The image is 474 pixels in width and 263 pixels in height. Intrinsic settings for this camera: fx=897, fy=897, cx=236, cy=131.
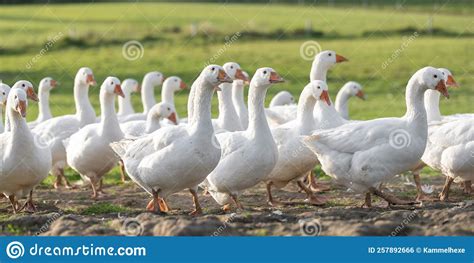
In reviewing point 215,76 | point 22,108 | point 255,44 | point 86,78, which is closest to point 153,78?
point 86,78

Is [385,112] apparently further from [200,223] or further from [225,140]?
[200,223]

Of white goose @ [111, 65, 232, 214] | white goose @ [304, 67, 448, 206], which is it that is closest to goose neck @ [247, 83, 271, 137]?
white goose @ [304, 67, 448, 206]

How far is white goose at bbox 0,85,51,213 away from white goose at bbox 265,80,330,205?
345 cm

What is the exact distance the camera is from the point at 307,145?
12.9 metres

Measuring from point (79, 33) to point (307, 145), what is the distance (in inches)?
1275

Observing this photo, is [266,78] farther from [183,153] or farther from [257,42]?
[257,42]

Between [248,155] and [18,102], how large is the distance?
3.27 meters

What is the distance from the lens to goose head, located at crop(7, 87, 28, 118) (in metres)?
12.4

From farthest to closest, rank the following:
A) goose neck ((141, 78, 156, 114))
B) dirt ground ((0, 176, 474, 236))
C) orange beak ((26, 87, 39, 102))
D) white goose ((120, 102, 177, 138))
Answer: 1. goose neck ((141, 78, 156, 114))
2. white goose ((120, 102, 177, 138))
3. orange beak ((26, 87, 39, 102))
4. dirt ground ((0, 176, 474, 236))

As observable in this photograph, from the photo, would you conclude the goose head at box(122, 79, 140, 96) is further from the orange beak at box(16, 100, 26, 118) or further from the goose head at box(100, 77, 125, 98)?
the orange beak at box(16, 100, 26, 118)

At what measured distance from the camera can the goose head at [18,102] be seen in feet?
40.7

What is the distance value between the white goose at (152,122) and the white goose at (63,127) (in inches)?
43.9

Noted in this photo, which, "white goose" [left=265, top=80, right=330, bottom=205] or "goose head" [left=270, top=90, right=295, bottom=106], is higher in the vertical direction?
"goose head" [left=270, top=90, right=295, bottom=106]

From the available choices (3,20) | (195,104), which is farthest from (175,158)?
(3,20)
